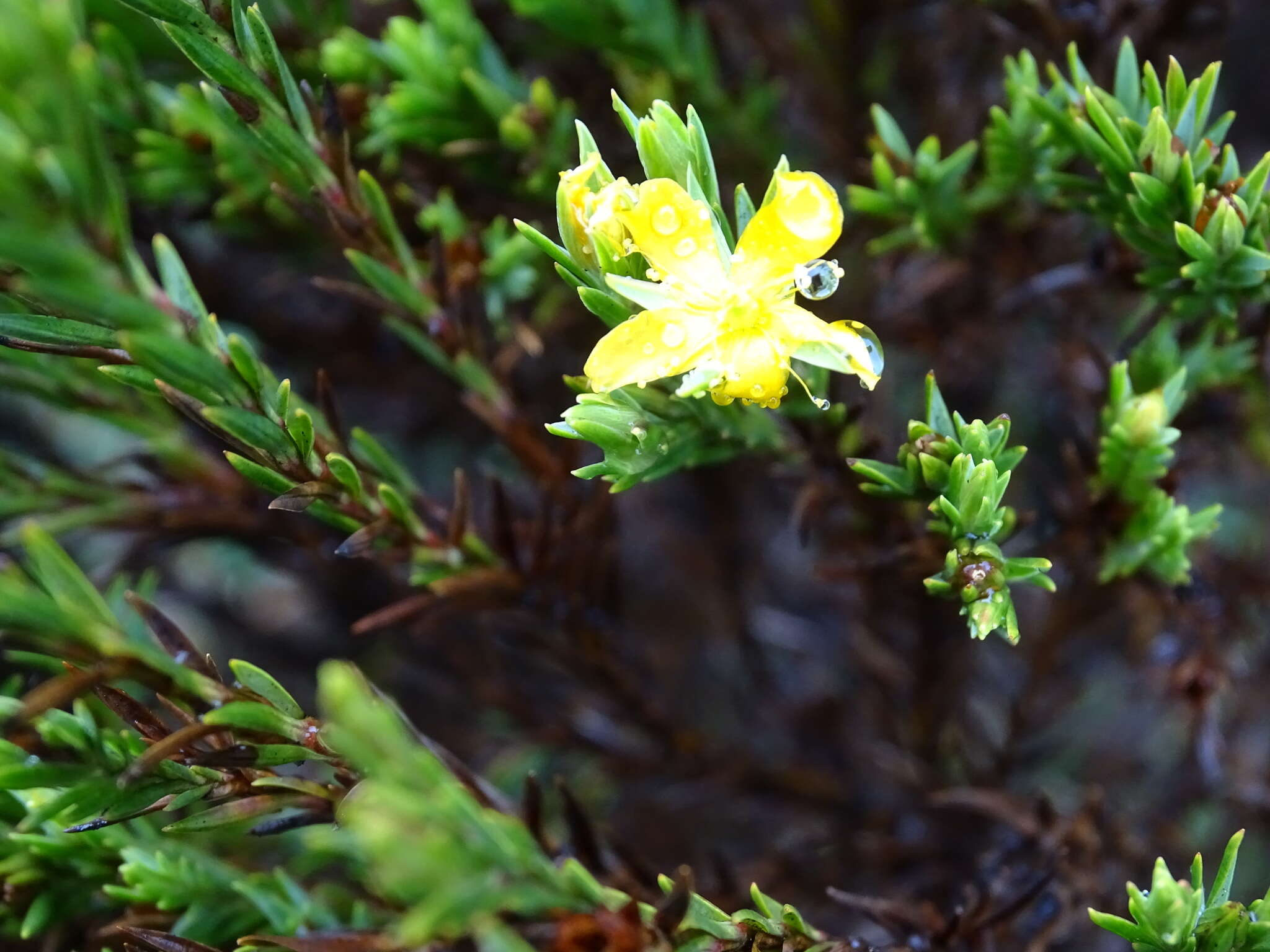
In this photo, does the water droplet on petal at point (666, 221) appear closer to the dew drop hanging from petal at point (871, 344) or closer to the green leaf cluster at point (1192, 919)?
the dew drop hanging from petal at point (871, 344)

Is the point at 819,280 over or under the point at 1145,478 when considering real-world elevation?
over

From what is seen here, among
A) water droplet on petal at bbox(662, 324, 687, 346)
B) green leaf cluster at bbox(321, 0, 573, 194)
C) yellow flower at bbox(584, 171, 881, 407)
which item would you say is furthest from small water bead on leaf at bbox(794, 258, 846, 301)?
green leaf cluster at bbox(321, 0, 573, 194)

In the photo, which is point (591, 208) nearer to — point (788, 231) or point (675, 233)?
point (675, 233)

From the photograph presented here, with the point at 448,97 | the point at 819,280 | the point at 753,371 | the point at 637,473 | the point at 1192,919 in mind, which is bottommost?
the point at 1192,919

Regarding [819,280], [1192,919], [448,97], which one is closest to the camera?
[1192,919]

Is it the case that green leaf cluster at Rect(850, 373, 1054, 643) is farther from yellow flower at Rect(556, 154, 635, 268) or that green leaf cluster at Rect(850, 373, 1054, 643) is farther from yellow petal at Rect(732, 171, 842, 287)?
yellow flower at Rect(556, 154, 635, 268)

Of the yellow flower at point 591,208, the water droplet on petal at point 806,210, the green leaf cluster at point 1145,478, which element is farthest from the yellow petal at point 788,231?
the green leaf cluster at point 1145,478

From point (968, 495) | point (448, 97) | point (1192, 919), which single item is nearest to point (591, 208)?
point (968, 495)

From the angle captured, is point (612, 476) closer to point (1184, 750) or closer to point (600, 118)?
point (600, 118)
